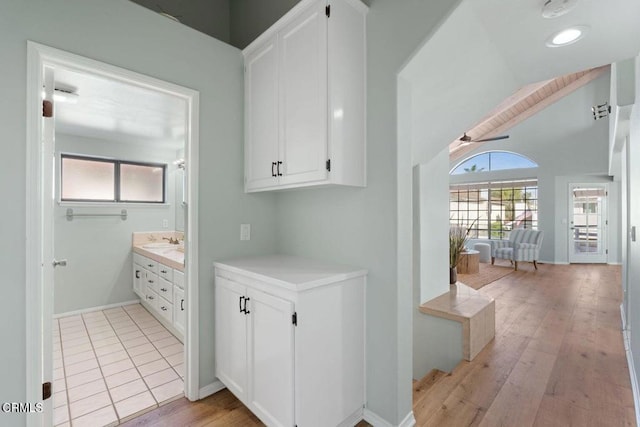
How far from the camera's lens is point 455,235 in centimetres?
430

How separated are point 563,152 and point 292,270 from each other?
8.93 meters

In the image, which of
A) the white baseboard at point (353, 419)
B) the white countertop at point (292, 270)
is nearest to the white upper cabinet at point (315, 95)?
the white countertop at point (292, 270)

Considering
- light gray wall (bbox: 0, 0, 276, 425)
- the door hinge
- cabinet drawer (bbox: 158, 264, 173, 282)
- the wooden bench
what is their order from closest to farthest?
light gray wall (bbox: 0, 0, 276, 425)
the door hinge
the wooden bench
cabinet drawer (bbox: 158, 264, 173, 282)

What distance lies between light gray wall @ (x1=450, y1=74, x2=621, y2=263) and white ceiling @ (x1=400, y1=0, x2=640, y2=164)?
699 centimetres

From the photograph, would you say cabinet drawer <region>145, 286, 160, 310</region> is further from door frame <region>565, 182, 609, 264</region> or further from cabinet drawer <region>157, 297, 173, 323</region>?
door frame <region>565, 182, 609, 264</region>

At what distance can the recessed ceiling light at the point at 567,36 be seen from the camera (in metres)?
1.59

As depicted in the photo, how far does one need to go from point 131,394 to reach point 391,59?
111 inches

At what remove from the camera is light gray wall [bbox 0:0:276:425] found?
135 centimetres

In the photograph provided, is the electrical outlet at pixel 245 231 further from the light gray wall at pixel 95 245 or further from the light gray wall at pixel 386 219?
the light gray wall at pixel 95 245

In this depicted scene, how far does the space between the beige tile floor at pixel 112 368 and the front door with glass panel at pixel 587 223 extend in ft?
30.5

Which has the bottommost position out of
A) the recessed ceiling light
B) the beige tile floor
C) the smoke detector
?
the beige tile floor

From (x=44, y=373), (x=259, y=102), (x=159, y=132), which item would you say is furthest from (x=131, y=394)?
(x=159, y=132)

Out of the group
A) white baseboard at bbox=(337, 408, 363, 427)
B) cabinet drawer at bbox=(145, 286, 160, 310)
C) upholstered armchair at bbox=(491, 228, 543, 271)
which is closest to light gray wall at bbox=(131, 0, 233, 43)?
cabinet drawer at bbox=(145, 286, 160, 310)

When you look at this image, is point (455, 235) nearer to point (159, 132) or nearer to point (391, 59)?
point (391, 59)
